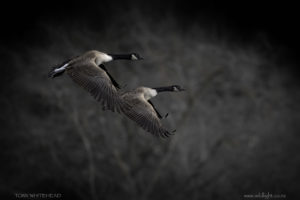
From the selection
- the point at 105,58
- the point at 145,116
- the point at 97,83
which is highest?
the point at 105,58

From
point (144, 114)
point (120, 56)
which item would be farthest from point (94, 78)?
point (144, 114)

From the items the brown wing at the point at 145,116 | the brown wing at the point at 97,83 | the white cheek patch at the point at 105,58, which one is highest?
the white cheek patch at the point at 105,58

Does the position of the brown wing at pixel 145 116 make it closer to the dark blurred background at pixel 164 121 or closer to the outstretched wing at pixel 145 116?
the outstretched wing at pixel 145 116

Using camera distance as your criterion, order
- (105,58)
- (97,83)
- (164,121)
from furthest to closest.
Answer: (164,121), (105,58), (97,83)

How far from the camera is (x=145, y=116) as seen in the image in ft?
34.9

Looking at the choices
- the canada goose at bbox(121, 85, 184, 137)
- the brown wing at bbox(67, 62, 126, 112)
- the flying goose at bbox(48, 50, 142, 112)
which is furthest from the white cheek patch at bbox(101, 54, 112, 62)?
the canada goose at bbox(121, 85, 184, 137)

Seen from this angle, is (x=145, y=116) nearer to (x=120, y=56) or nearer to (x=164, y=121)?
(x=120, y=56)

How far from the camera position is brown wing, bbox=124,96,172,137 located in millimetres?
10531

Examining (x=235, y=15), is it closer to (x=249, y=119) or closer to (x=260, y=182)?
(x=249, y=119)

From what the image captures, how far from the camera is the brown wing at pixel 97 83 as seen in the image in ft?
32.6

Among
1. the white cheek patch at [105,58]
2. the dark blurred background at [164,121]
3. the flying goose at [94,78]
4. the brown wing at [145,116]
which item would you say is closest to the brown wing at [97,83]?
the flying goose at [94,78]

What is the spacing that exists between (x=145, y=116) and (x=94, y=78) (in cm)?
101

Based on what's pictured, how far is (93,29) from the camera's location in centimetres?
2559

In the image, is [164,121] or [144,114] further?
[164,121]
